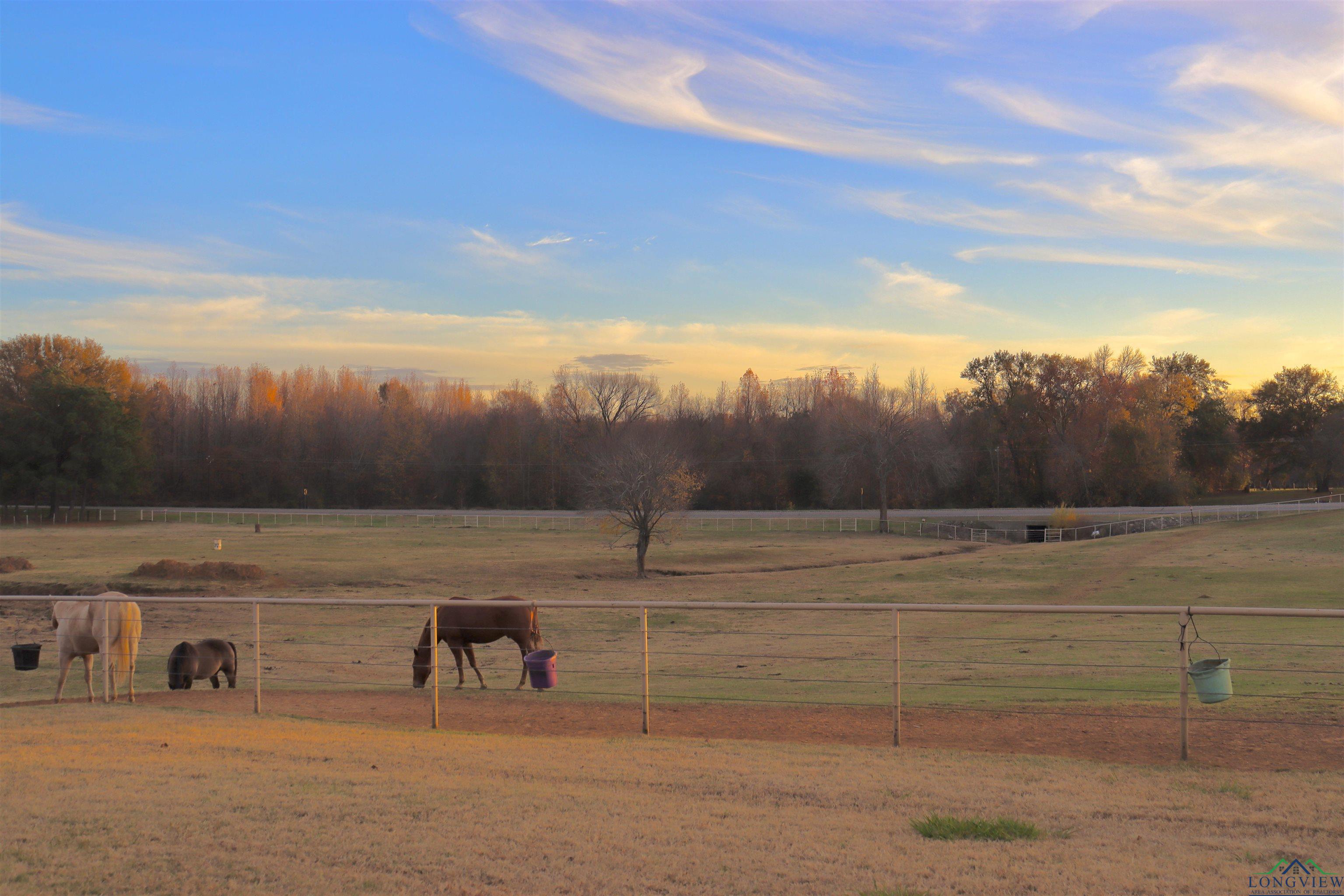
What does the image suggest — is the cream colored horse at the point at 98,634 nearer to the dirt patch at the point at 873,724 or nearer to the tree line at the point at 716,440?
the dirt patch at the point at 873,724

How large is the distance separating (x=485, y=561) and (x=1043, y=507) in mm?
58234

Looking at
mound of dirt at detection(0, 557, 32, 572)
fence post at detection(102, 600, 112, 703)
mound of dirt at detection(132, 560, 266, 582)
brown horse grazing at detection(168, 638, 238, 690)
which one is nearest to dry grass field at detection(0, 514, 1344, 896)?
fence post at detection(102, 600, 112, 703)

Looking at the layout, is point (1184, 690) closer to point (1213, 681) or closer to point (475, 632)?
point (1213, 681)

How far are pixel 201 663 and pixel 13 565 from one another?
1133 inches

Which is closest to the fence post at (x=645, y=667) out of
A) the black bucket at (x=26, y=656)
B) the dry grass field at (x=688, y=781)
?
the dry grass field at (x=688, y=781)

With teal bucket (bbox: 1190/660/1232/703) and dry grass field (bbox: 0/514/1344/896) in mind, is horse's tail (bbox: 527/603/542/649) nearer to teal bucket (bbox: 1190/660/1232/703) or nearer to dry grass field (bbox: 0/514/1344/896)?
dry grass field (bbox: 0/514/1344/896)

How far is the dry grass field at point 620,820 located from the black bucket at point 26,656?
7.98 m

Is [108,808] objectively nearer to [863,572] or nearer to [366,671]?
[366,671]

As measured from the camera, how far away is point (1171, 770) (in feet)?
20.5

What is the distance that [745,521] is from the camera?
67.2 meters

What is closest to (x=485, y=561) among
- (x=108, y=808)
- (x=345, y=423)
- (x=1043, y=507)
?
(x=108, y=808)

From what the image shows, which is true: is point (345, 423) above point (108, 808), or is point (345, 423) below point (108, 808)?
above

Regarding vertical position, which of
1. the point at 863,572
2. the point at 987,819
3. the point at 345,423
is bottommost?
the point at 863,572

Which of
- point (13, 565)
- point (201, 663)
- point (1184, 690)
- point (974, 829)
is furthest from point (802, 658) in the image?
point (13, 565)
